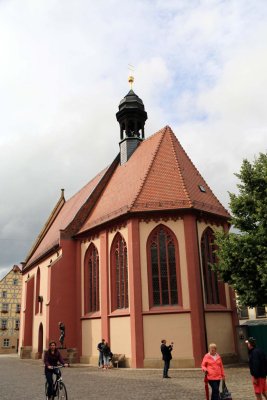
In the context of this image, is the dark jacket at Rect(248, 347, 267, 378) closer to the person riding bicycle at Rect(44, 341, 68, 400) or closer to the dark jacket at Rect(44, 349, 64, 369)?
the person riding bicycle at Rect(44, 341, 68, 400)

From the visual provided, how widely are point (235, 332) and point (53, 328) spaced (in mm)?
10206

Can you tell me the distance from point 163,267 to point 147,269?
2.72 ft

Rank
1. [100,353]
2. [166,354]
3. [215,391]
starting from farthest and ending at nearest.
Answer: [100,353] → [166,354] → [215,391]

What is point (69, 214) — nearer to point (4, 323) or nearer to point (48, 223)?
point (48, 223)

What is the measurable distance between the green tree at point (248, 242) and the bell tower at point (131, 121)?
1253 centimetres

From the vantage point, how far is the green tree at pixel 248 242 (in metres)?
15.8

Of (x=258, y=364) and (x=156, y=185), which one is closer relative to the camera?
(x=258, y=364)

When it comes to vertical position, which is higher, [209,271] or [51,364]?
[209,271]

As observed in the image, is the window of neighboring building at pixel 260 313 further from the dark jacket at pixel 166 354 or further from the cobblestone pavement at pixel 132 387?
the dark jacket at pixel 166 354

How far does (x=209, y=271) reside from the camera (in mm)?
20922

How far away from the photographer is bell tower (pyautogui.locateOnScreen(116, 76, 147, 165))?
28.6 meters

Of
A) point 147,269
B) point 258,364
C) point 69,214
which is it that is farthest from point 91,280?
point 258,364

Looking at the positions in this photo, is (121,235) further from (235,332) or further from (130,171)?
(235,332)

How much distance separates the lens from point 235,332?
2053cm
